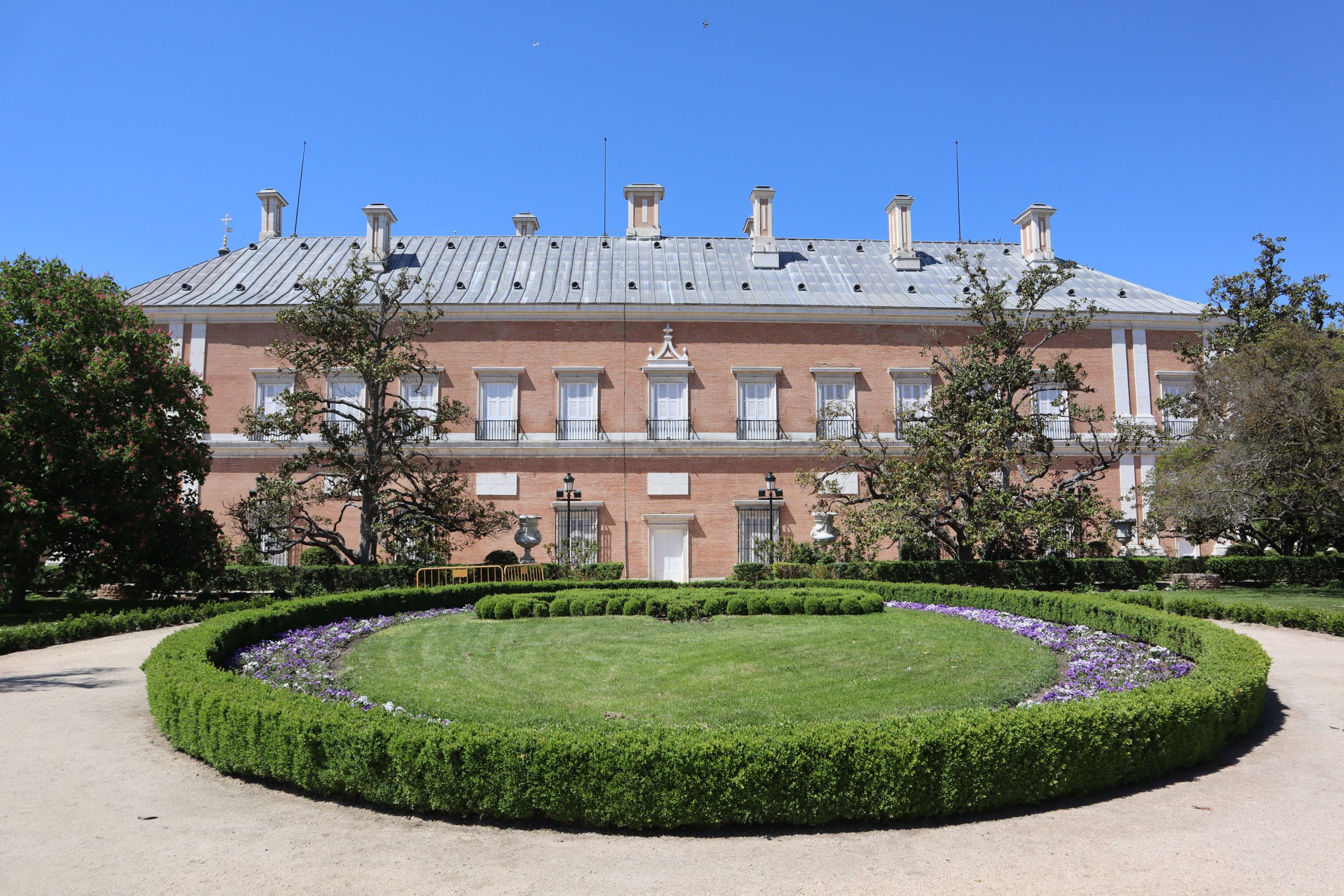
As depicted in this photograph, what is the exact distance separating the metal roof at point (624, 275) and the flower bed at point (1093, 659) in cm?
1622

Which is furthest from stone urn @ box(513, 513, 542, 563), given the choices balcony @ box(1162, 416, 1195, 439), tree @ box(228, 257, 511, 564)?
balcony @ box(1162, 416, 1195, 439)

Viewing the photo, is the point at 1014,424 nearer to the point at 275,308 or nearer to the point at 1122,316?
the point at 1122,316

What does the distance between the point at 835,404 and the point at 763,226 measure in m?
7.97

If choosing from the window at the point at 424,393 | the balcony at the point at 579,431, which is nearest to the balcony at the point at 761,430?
the balcony at the point at 579,431

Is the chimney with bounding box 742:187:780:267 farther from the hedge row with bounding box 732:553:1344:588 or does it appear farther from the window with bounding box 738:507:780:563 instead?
the hedge row with bounding box 732:553:1344:588

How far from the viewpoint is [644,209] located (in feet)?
103

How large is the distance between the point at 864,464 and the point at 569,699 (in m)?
18.4

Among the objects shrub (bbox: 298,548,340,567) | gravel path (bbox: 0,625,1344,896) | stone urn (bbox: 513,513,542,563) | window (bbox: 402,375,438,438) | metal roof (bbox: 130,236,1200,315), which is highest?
metal roof (bbox: 130,236,1200,315)

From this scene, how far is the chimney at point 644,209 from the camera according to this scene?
31.0 metres

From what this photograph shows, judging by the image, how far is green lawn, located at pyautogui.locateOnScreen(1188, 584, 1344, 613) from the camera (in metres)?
16.2

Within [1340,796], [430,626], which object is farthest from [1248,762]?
[430,626]

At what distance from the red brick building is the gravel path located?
19534mm

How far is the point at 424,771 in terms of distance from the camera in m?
5.29

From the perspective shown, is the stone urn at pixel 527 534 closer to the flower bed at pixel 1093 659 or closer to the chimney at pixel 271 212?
the flower bed at pixel 1093 659
